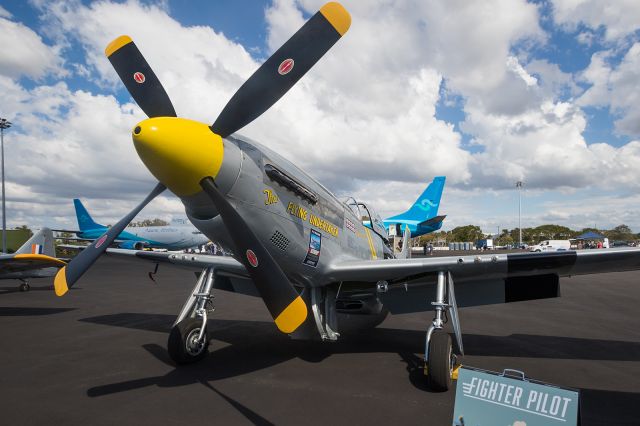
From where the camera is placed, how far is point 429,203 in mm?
38938

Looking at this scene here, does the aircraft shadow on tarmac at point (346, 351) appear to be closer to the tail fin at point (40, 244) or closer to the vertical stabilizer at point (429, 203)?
the tail fin at point (40, 244)

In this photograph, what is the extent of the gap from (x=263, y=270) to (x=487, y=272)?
11.5 feet

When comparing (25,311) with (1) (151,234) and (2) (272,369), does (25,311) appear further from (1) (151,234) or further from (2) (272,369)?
(1) (151,234)

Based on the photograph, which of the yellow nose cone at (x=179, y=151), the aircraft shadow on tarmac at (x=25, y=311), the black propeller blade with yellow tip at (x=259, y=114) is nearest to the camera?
the yellow nose cone at (x=179, y=151)

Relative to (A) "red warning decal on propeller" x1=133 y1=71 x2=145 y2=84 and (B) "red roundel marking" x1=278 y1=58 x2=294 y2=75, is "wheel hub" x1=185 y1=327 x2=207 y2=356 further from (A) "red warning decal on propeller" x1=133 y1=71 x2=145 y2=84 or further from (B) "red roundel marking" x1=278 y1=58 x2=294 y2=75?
(B) "red roundel marking" x1=278 y1=58 x2=294 y2=75

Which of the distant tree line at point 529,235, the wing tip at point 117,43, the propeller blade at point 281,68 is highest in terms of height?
the wing tip at point 117,43

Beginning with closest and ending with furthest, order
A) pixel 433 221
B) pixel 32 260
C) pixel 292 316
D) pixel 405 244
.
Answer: pixel 292 316, pixel 405 244, pixel 32 260, pixel 433 221

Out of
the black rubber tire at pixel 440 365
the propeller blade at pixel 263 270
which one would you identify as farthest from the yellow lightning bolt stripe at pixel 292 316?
the black rubber tire at pixel 440 365

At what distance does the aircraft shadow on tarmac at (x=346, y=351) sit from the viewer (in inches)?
171

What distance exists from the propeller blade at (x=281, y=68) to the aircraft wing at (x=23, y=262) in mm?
10401

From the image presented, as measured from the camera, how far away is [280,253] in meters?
4.63

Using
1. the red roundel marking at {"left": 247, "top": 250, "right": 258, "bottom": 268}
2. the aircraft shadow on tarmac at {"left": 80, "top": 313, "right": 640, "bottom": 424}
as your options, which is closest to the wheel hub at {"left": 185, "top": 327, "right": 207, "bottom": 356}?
the aircraft shadow on tarmac at {"left": 80, "top": 313, "right": 640, "bottom": 424}

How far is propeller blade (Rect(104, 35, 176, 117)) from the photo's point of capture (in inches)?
164

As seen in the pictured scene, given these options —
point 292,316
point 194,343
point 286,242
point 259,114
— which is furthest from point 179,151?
point 194,343
